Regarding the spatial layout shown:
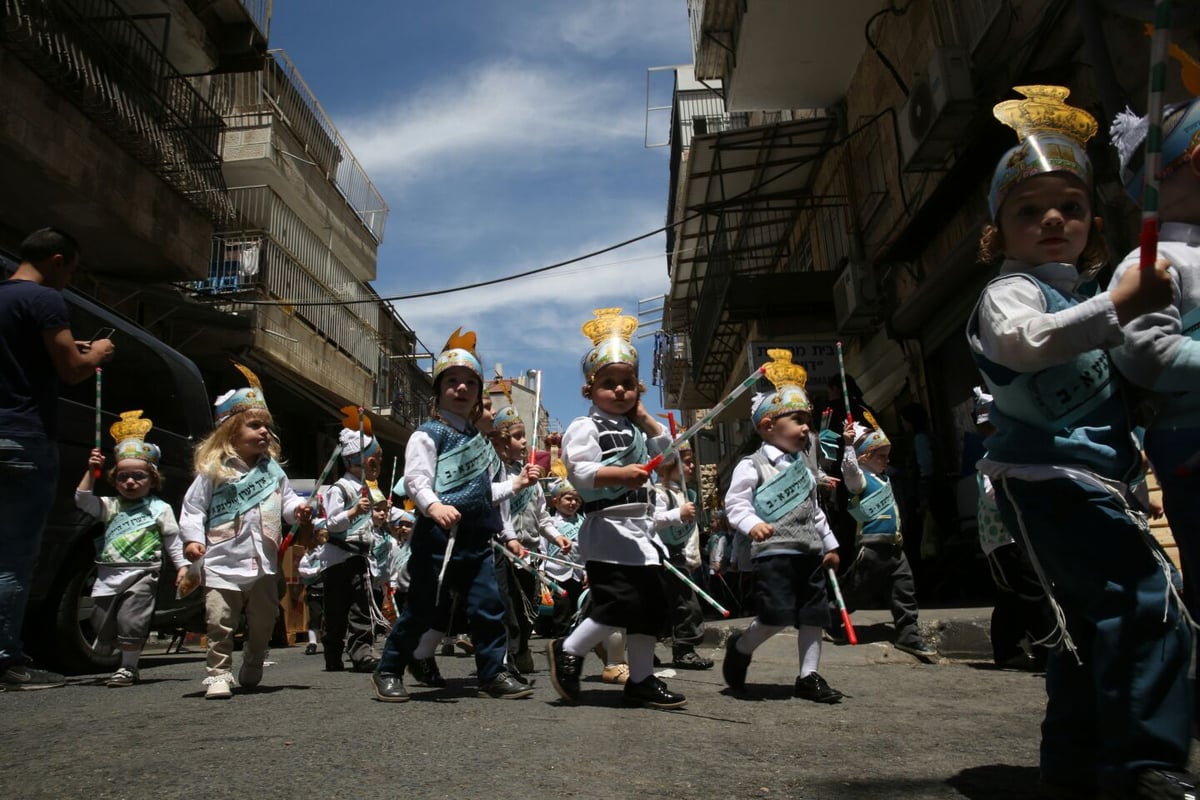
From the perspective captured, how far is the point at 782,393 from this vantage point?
528cm

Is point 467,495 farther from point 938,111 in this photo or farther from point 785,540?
point 938,111

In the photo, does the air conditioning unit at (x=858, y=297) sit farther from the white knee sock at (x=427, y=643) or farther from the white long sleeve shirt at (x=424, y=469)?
the white knee sock at (x=427, y=643)

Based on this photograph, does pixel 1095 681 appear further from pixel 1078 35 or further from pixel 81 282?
pixel 81 282

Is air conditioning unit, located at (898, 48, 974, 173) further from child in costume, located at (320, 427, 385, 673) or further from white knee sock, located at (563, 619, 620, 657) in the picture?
white knee sock, located at (563, 619, 620, 657)

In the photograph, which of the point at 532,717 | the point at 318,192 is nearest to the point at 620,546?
the point at 532,717

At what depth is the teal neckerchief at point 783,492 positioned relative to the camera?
190 inches

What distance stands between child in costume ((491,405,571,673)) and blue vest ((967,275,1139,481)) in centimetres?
462

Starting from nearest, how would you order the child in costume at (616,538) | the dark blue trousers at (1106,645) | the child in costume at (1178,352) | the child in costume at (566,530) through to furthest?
1. the dark blue trousers at (1106,645)
2. the child in costume at (1178,352)
3. the child in costume at (616,538)
4. the child in costume at (566,530)

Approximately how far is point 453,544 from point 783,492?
171 centimetres

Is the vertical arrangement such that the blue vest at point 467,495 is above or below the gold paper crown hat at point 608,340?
below

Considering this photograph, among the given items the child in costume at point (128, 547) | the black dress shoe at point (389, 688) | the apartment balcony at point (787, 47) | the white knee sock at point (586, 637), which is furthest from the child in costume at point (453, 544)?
the apartment balcony at point (787, 47)

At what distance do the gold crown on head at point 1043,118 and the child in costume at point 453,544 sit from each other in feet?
9.42

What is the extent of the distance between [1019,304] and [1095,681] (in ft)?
2.86

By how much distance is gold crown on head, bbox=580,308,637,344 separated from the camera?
15.2 ft
